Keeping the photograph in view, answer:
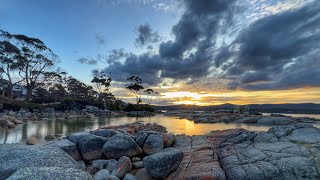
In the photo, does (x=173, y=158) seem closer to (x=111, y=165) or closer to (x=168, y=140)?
(x=111, y=165)

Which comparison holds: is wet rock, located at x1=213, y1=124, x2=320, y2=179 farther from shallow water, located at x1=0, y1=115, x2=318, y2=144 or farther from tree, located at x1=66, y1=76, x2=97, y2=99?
tree, located at x1=66, y1=76, x2=97, y2=99

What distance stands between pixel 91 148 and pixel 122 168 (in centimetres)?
263

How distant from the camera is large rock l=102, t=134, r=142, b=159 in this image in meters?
11.4

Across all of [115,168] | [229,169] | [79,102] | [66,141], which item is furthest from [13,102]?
[229,169]

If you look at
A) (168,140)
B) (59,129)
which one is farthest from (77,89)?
(168,140)

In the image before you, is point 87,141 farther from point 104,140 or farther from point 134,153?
point 134,153

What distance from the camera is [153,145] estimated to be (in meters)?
12.1

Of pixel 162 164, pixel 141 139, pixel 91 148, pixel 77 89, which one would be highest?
pixel 77 89

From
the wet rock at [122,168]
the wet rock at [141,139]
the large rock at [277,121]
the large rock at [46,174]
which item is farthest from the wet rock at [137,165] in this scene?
the large rock at [277,121]

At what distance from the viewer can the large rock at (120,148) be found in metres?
11.4

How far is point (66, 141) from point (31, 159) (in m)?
4.86

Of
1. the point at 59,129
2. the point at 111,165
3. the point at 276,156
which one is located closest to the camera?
the point at 276,156

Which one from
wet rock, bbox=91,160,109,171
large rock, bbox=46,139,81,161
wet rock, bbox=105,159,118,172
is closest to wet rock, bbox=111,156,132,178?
wet rock, bbox=105,159,118,172

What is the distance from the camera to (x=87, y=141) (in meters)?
11.8
